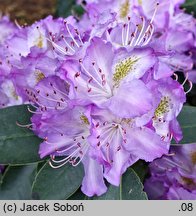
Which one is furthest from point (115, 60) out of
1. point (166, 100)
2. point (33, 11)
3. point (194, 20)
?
point (33, 11)

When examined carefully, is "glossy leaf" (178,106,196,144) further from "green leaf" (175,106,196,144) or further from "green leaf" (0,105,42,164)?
"green leaf" (0,105,42,164)

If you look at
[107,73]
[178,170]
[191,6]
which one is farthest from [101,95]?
→ [191,6]

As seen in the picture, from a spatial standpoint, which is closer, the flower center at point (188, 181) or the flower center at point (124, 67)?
the flower center at point (124, 67)

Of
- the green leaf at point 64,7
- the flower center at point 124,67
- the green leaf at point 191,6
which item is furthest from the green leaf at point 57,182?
the green leaf at point 64,7

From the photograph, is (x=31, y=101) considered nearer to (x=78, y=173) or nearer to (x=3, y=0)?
(x=78, y=173)

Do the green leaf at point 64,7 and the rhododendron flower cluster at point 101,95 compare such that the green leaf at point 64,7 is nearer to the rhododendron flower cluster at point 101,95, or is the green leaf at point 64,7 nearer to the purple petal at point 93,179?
the rhododendron flower cluster at point 101,95

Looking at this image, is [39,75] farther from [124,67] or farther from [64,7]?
[64,7]
